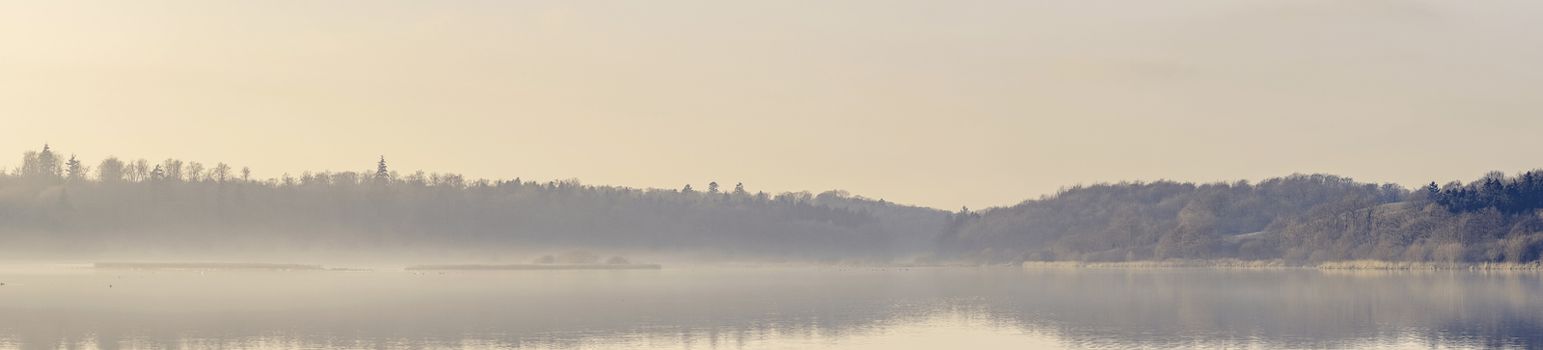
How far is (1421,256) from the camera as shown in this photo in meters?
184

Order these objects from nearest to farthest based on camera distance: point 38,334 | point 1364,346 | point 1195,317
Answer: point 1364,346, point 38,334, point 1195,317

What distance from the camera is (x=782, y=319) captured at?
6988 cm

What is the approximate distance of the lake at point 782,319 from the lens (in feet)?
182

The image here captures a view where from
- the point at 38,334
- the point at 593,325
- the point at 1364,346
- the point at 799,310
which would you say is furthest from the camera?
the point at 799,310

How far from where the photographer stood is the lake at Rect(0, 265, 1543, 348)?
55531 millimetres

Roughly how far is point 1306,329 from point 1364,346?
905 cm

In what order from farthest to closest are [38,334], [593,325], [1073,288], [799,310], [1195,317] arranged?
[1073,288]
[799,310]
[1195,317]
[593,325]
[38,334]

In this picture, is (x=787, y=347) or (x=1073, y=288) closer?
(x=787, y=347)

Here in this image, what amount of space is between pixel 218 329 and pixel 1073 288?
72546 mm

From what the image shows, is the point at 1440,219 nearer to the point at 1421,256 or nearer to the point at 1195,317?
the point at 1421,256

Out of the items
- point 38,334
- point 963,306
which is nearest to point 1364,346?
point 963,306

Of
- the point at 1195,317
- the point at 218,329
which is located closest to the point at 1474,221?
the point at 1195,317

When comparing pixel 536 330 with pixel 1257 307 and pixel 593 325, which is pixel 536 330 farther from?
pixel 1257 307

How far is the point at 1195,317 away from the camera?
69.1 metres
